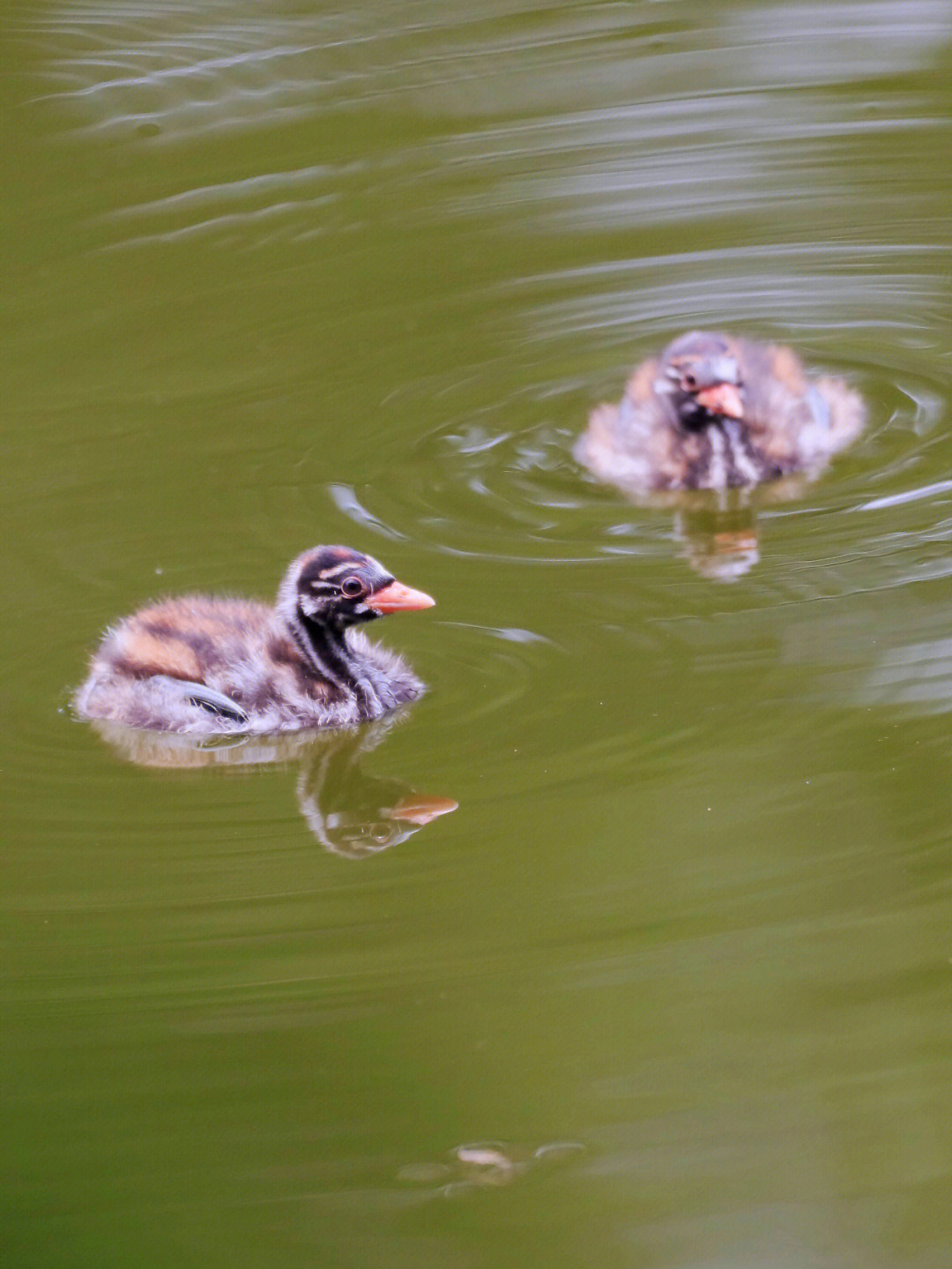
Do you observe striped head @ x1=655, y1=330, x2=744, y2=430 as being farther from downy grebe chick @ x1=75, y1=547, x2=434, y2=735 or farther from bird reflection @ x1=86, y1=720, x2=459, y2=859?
bird reflection @ x1=86, y1=720, x2=459, y2=859

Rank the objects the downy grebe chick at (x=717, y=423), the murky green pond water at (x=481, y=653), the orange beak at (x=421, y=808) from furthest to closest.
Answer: the downy grebe chick at (x=717, y=423), the orange beak at (x=421, y=808), the murky green pond water at (x=481, y=653)

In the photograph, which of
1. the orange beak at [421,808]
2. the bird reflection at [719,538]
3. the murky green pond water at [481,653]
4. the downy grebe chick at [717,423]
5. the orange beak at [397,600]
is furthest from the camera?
the downy grebe chick at [717,423]

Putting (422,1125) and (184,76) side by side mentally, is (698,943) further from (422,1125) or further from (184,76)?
(184,76)

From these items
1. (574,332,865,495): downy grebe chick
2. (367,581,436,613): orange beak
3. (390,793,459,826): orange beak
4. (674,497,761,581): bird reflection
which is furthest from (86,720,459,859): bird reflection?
(574,332,865,495): downy grebe chick

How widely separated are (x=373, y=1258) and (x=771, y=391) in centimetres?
419

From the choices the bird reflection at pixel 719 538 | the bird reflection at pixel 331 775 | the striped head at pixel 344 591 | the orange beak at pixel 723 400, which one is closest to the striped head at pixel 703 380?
the orange beak at pixel 723 400

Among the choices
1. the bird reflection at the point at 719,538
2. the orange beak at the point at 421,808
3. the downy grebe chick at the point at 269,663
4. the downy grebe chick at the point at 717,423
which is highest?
the downy grebe chick at the point at 717,423

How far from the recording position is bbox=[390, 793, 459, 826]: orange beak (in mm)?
4047

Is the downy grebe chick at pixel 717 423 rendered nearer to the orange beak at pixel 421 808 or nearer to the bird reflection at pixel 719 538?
the bird reflection at pixel 719 538

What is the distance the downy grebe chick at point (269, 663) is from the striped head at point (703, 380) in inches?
58.3

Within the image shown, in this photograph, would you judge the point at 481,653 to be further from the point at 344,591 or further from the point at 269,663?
the point at 269,663

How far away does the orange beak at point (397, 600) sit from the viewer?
4738 millimetres

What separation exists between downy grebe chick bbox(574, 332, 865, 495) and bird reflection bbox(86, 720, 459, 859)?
1527 mm

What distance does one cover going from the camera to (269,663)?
4.91 m
